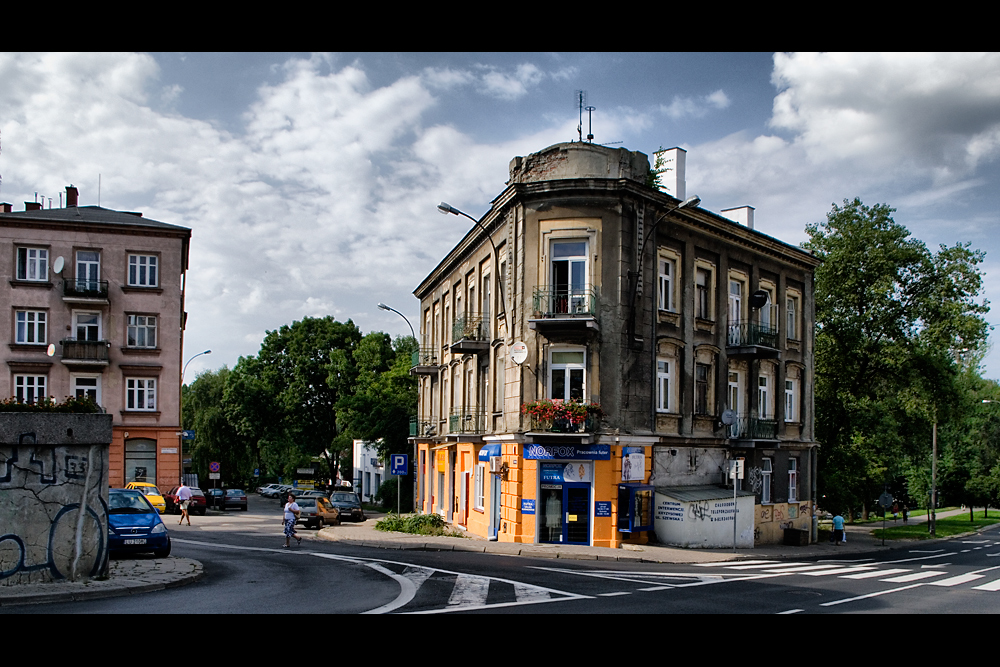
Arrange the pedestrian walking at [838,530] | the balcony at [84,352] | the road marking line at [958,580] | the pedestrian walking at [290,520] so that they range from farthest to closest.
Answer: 1. the balcony at [84,352]
2. the pedestrian walking at [838,530]
3. the pedestrian walking at [290,520]
4. the road marking line at [958,580]

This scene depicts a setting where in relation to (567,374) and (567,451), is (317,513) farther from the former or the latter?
(567,374)

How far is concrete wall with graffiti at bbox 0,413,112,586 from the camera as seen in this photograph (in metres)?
12.1

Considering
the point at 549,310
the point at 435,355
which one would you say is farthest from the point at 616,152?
the point at 435,355

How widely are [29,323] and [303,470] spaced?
4333 centimetres

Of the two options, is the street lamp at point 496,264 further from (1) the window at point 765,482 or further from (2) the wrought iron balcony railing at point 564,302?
(1) the window at point 765,482

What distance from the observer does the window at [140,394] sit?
143ft

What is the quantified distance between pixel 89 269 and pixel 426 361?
18719 millimetres

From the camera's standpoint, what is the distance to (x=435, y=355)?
138 feet

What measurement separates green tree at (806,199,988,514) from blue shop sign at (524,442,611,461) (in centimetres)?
2206

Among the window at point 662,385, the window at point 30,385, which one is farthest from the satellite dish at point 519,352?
the window at point 30,385

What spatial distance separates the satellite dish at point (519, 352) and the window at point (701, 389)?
711cm

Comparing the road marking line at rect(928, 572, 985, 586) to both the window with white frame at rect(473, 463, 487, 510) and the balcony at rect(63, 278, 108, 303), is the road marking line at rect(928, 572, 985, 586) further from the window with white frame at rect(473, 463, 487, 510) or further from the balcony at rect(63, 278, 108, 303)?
the balcony at rect(63, 278, 108, 303)

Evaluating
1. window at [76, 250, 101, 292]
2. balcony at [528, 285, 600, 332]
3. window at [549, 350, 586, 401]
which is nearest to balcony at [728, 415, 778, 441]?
window at [549, 350, 586, 401]
